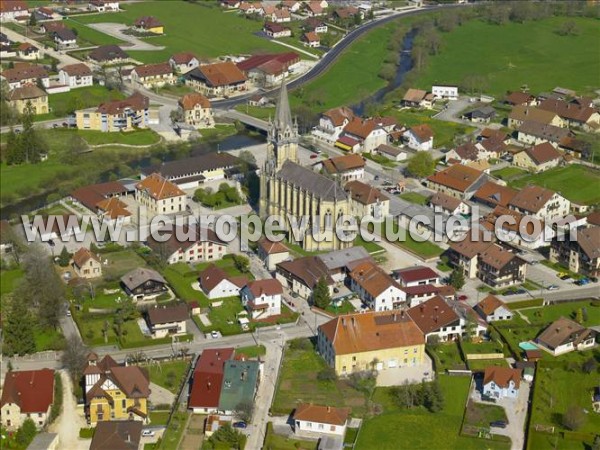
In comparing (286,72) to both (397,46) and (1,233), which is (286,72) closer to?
(397,46)

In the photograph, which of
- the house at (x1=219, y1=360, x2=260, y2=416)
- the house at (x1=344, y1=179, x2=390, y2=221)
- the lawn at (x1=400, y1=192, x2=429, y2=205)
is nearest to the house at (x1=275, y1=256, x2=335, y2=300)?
the house at (x1=219, y1=360, x2=260, y2=416)

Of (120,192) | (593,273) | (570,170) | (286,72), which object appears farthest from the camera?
(286,72)

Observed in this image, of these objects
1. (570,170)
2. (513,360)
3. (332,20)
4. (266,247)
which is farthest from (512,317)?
(332,20)

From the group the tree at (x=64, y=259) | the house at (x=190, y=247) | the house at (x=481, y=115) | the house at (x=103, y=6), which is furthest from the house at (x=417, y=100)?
the house at (x=103, y=6)

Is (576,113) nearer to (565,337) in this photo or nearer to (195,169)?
(195,169)

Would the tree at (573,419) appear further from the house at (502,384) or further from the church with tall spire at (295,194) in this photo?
the church with tall spire at (295,194)
